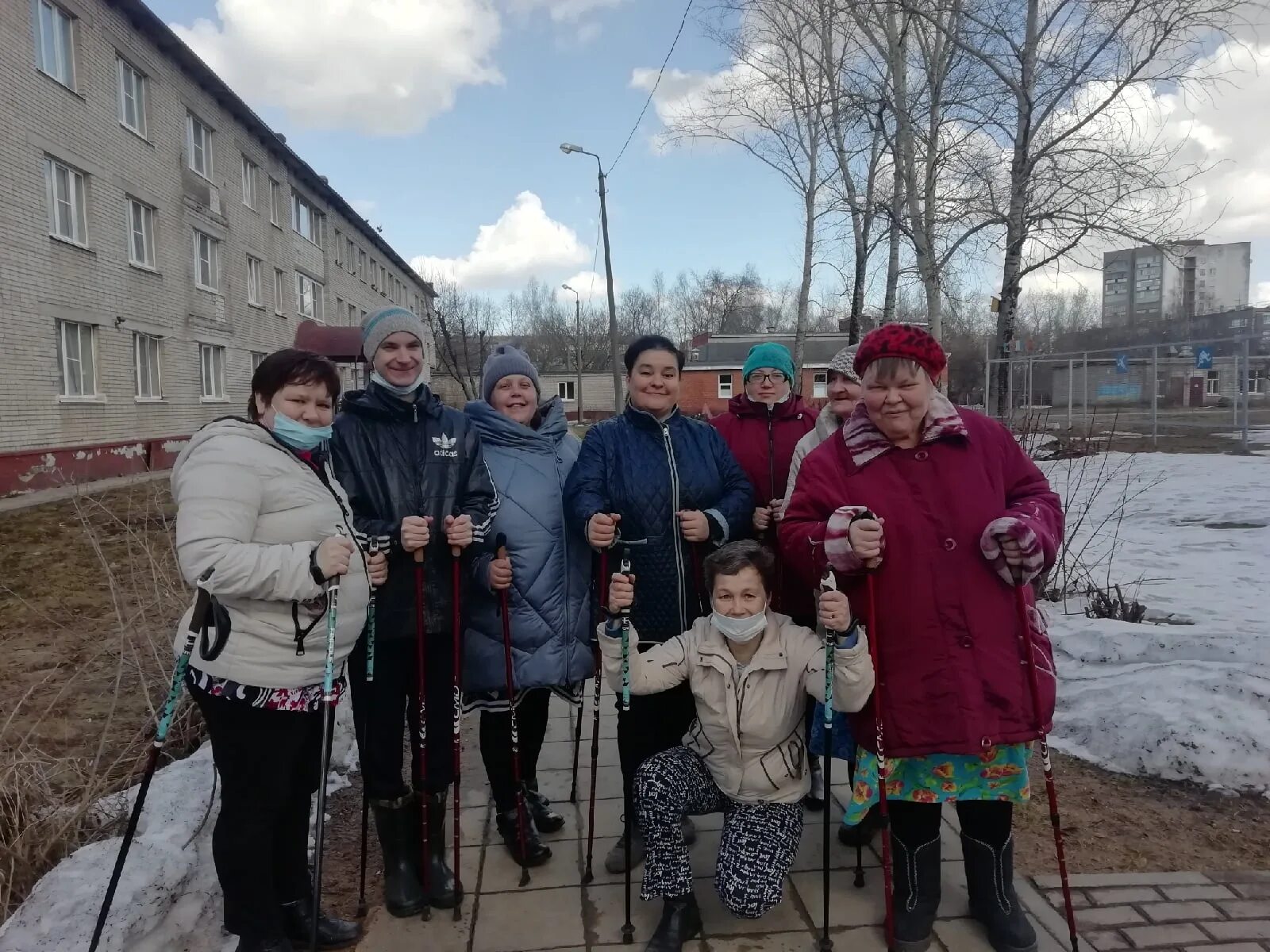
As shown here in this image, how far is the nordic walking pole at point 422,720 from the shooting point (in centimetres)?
280

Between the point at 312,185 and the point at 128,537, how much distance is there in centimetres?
2731

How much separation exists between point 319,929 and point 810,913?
1.62 meters

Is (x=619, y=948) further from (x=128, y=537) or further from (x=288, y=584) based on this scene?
(x=128, y=537)

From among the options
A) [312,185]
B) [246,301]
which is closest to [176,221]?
[246,301]

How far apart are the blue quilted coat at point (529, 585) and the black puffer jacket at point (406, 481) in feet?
0.58

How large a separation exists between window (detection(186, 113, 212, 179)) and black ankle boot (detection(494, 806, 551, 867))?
20.3 metres

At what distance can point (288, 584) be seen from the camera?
2.29 metres

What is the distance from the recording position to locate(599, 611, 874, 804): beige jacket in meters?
2.76

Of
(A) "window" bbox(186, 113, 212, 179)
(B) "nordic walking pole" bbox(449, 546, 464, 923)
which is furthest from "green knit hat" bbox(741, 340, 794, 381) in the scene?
(A) "window" bbox(186, 113, 212, 179)

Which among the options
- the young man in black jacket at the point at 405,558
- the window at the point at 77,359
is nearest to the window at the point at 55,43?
the window at the point at 77,359

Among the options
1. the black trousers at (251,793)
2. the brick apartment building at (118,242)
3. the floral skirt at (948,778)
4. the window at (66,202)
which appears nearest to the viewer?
the black trousers at (251,793)

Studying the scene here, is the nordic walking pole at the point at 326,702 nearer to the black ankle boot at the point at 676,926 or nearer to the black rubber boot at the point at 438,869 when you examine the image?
the black rubber boot at the point at 438,869

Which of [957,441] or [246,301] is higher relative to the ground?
[246,301]

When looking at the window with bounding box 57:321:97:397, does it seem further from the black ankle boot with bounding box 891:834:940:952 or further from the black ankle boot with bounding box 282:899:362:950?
the black ankle boot with bounding box 891:834:940:952
